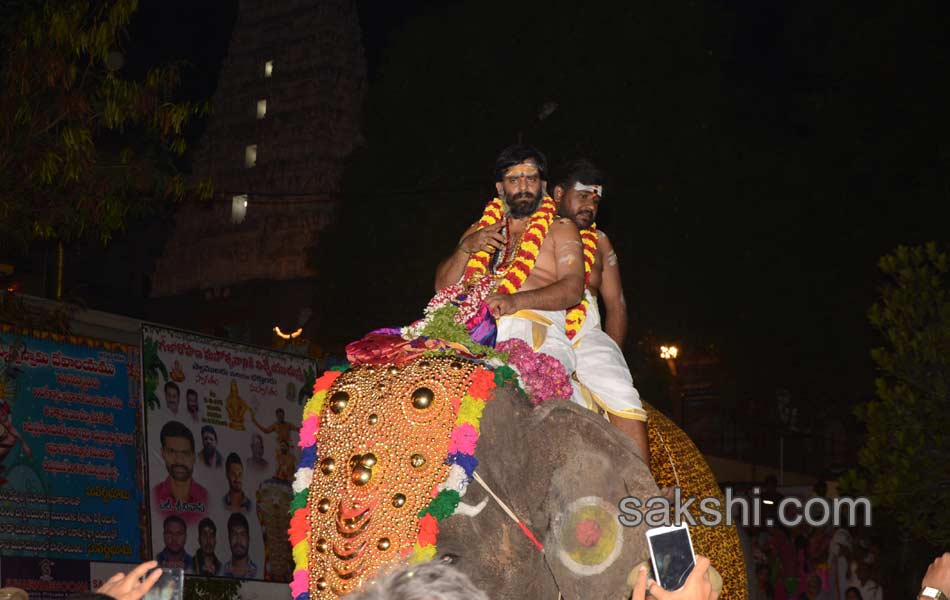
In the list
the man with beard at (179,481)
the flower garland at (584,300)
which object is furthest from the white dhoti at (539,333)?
the man with beard at (179,481)

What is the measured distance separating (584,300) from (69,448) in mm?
6245

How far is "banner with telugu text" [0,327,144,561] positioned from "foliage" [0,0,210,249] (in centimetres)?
169

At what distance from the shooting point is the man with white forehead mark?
6.50 meters

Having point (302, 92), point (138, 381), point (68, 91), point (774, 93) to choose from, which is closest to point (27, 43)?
point (68, 91)

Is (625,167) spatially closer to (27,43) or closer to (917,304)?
(917,304)

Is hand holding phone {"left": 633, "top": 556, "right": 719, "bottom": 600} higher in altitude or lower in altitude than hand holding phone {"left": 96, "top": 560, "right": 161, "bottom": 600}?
lower

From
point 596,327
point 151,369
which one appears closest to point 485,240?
point 596,327

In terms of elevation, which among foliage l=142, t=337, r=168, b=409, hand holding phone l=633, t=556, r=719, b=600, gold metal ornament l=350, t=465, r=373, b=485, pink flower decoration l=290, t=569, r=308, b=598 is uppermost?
foliage l=142, t=337, r=168, b=409

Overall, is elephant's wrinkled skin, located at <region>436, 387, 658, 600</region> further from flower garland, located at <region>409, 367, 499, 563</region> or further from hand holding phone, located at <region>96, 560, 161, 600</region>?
hand holding phone, located at <region>96, 560, 161, 600</region>

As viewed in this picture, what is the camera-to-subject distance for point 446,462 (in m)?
5.06

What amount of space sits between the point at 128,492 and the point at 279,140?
44986mm

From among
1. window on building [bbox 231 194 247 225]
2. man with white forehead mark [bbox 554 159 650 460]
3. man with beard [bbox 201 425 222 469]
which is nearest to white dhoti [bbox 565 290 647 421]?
man with white forehead mark [bbox 554 159 650 460]

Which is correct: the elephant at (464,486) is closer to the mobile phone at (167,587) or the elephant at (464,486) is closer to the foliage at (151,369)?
the mobile phone at (167,587)

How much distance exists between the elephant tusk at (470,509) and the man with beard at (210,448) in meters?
7.83
